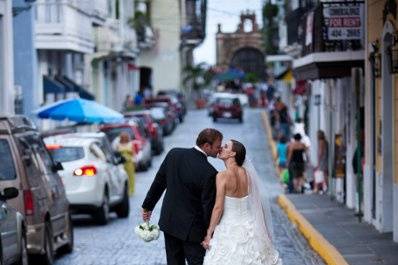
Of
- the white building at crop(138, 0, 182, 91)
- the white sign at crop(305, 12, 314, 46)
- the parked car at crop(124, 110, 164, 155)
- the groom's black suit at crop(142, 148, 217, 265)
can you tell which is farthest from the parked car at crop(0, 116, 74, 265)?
the white building at crop(138, 0, 182, 91)

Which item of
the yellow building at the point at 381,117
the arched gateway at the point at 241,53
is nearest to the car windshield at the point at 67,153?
the yellow building at the point at 381,117

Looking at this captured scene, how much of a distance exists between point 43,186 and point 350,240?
498cm

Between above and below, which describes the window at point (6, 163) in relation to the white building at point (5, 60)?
below

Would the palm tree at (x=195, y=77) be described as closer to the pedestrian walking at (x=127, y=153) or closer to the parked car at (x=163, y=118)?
the parked car at (x=163, y=118)

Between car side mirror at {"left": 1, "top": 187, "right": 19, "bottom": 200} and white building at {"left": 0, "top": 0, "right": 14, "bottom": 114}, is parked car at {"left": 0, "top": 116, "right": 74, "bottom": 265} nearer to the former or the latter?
car side mirror at {"left": 1, "top": 187, "right": 19, "bottom": 200}

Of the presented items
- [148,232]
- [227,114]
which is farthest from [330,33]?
[227,114]

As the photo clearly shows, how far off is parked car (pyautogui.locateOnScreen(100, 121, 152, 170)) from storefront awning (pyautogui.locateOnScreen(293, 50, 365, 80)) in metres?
16.2

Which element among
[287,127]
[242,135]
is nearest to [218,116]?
[242,135]

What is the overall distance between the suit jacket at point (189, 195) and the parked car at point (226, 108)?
5743cm

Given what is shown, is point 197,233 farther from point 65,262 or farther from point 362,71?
point 362,71

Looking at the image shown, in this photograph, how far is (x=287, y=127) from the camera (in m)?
53.4

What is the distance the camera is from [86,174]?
24.9 m

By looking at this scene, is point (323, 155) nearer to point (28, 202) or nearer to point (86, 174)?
point (86, 174)

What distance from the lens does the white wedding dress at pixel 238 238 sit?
12.4 m
